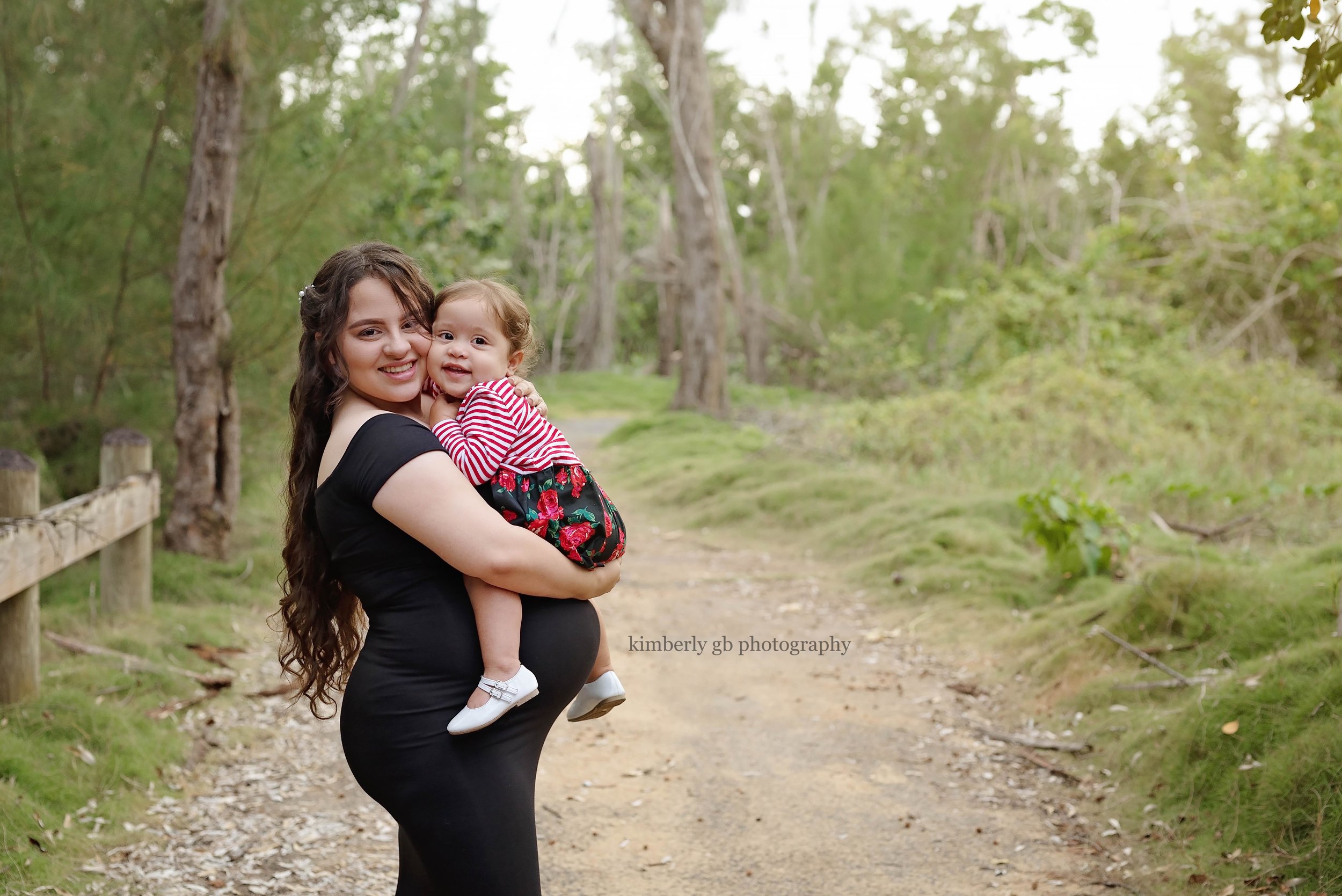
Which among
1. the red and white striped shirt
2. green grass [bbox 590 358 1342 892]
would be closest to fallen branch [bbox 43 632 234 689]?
the red and white striped shirt

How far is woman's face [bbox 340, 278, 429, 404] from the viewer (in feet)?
6.82

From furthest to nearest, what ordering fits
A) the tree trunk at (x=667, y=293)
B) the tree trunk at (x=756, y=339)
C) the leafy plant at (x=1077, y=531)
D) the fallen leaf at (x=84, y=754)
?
the tree trunk at (x=667, y=293), the tree trunk at (x=756, y=339), the leafy plant at (x=1077, y=531), the fallen leaf at (x=84, y=754)

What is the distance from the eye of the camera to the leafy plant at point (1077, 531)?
6.09 m

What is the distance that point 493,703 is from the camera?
1.92m

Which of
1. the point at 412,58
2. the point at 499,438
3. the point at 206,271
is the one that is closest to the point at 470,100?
the point at 412,58

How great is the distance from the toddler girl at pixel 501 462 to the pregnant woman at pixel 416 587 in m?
0.04

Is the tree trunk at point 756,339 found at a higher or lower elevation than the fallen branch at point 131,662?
higher

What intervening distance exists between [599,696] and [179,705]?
309 centimetres

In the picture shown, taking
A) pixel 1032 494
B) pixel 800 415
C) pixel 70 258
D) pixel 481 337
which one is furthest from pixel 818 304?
pixel 481 337

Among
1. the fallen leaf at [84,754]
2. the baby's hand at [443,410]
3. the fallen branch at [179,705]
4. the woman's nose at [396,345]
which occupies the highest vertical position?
the woman's nose at [396,345]

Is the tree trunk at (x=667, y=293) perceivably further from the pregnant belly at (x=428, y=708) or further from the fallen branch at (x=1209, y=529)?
the pregnant belly at (x=428, y=708)

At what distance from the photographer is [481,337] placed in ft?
7.30

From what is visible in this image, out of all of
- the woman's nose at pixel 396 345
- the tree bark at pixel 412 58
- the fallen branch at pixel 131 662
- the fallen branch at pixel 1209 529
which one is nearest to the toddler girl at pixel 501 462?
the woman's nose at pixel 396 345

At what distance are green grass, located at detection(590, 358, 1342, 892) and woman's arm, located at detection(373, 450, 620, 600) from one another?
2.51 m
